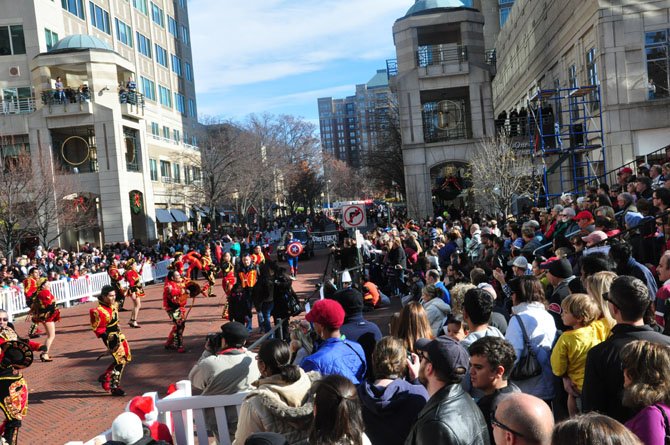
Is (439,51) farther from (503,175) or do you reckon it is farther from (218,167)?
(218,167)

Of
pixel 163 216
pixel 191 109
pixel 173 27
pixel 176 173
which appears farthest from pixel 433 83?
pixel 173 27

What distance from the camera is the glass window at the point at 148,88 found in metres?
48.6

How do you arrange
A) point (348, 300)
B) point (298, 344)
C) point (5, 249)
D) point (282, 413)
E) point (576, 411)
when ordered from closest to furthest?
point (282, 413)
point (576, 411)
point (348, 300)
point (298, 344)
point (5, 249)

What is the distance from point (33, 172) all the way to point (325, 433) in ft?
111

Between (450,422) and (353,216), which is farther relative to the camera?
(353,216)

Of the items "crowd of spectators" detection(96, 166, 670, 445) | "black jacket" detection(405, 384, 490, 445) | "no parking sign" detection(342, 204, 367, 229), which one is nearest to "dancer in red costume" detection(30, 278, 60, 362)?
"no parking sign" detection(342, 204, 367, 229)

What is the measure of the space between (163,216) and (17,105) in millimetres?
13205

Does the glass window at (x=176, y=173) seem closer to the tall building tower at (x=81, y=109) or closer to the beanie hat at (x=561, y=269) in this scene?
the tall building tower at (x=81, y=109)

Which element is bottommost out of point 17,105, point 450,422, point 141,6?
point 450,422

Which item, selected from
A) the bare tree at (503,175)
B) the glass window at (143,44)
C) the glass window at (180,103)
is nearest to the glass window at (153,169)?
the glass window at (180,103)

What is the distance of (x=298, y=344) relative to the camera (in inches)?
242

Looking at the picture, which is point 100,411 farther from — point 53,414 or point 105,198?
point 105,198

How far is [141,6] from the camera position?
5038 cm

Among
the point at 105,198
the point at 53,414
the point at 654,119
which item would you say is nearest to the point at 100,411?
the point at 53,414
